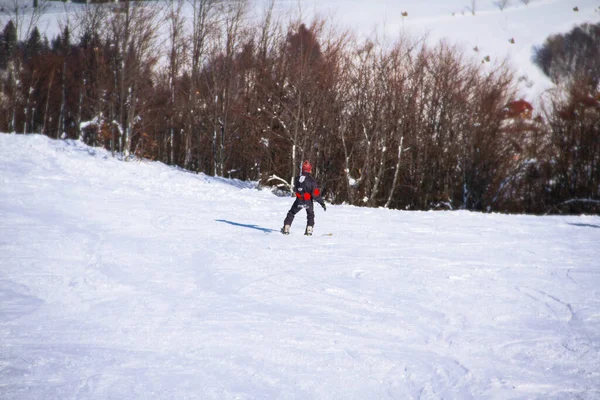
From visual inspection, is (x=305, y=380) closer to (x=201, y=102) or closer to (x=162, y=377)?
(x=162, y=377)

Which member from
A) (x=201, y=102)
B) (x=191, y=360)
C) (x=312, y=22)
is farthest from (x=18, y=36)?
(x=191, y=360)

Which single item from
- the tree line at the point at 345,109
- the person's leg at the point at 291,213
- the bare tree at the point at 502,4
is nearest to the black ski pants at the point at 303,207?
the person's leg at the point at 291,213

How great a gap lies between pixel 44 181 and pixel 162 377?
1325 centimetres

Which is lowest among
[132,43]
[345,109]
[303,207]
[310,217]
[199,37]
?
[310,217]

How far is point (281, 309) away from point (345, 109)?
60.3ft

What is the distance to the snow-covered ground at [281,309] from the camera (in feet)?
12.8

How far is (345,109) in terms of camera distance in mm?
23172

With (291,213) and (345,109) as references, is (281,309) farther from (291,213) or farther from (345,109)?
(345,109)

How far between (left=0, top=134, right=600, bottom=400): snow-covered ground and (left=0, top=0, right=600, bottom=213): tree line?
10768mm

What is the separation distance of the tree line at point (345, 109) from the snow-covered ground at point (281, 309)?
10768mm

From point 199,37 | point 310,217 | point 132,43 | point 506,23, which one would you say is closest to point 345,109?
point 199,37

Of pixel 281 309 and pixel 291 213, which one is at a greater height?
pixel 291 213

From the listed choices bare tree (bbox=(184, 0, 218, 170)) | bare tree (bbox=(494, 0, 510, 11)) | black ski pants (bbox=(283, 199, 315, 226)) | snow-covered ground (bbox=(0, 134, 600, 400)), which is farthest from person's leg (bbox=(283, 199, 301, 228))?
bare tree (bbox=(494, 0, 510, 11))

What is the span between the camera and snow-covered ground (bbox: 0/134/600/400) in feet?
12.8
